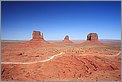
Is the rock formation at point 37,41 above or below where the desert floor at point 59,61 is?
above

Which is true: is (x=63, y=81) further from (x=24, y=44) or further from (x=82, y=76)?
(x=24, y=44)

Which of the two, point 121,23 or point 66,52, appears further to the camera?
point 66,52

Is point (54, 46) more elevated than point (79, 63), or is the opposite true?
point (54, 46)

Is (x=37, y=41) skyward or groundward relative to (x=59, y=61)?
skyward

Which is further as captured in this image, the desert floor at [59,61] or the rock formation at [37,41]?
the rock formation at [37,41]

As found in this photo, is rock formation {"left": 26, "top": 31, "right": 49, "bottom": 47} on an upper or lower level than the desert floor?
upper

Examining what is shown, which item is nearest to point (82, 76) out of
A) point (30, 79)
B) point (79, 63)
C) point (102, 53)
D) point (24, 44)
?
point (79, 63)

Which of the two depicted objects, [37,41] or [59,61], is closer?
[59,61]

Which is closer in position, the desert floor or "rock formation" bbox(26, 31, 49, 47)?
the desert floor
